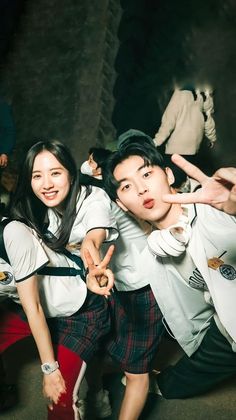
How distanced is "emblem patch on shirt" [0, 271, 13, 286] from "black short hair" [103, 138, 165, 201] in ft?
2.00

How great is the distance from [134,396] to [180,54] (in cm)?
334

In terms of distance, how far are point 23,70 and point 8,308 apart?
2752mm

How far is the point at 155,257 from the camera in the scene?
6.53 ft

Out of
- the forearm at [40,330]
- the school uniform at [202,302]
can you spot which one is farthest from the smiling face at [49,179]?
the school uniform at [202,302]

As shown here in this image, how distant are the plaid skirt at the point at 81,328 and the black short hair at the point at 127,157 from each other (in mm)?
544

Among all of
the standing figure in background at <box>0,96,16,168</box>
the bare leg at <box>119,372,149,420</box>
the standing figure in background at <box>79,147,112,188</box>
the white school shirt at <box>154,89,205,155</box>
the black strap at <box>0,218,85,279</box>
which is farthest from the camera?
the white school shirt at <box>154,89,205,155</box>

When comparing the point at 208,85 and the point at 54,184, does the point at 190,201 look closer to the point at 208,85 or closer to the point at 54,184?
the point at 54,184

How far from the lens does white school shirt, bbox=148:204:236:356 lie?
69.5 inches

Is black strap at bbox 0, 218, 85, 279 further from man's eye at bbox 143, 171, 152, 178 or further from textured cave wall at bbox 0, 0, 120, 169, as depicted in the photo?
textured cave wall at bbox 0, 0, 120, 169

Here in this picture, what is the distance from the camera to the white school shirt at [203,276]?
176 centimetres

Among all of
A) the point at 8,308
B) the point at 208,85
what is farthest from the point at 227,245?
the point at 208,85

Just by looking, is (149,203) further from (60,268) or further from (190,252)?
(60,268)

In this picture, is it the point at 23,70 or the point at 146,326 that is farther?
the point at 23,70

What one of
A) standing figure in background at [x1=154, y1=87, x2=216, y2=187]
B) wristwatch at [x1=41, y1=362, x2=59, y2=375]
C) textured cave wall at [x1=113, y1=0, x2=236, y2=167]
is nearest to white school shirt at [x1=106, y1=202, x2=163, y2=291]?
wristwatch at [x1=41, y1=362, x2=59, y2=375]
